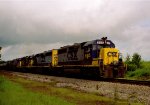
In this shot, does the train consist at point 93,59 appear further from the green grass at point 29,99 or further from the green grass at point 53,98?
the green grass at point 29,99

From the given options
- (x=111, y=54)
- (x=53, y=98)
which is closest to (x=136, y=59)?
(x=111, y=54)

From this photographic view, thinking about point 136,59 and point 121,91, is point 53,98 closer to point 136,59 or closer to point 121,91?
point 121,91

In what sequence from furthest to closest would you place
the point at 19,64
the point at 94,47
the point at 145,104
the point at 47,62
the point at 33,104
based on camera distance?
the point at 19,64, the point at 47,62, the point at 94,47, the point at 145,104, the point at 33,104

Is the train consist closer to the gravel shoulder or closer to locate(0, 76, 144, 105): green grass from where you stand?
the gravel shoulder

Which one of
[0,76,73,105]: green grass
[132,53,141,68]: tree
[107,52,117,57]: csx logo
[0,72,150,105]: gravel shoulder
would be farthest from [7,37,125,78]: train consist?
[0,76,73,105]: green grass

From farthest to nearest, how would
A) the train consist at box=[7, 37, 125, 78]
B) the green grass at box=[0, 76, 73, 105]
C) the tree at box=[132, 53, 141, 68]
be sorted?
the tree at box=[132, 53, 141, 68]
the train consist at box=[7, 37, 125, 78]
the green grass at box=[0, 76, 73, 105]

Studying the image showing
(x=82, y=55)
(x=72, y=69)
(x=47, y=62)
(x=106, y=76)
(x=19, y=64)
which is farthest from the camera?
(x=19, y=64)

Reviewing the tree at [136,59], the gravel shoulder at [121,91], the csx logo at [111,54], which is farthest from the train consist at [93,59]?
the tree at [136,59]

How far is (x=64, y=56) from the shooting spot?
36.5 meters

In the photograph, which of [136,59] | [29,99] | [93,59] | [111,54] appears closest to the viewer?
[29,99]

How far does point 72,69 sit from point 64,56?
14.3ft

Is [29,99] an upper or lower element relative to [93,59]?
lower

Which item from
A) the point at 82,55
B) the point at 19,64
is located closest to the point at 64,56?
the point at 82,55

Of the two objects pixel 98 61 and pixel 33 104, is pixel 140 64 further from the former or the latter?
pixel 33 104
